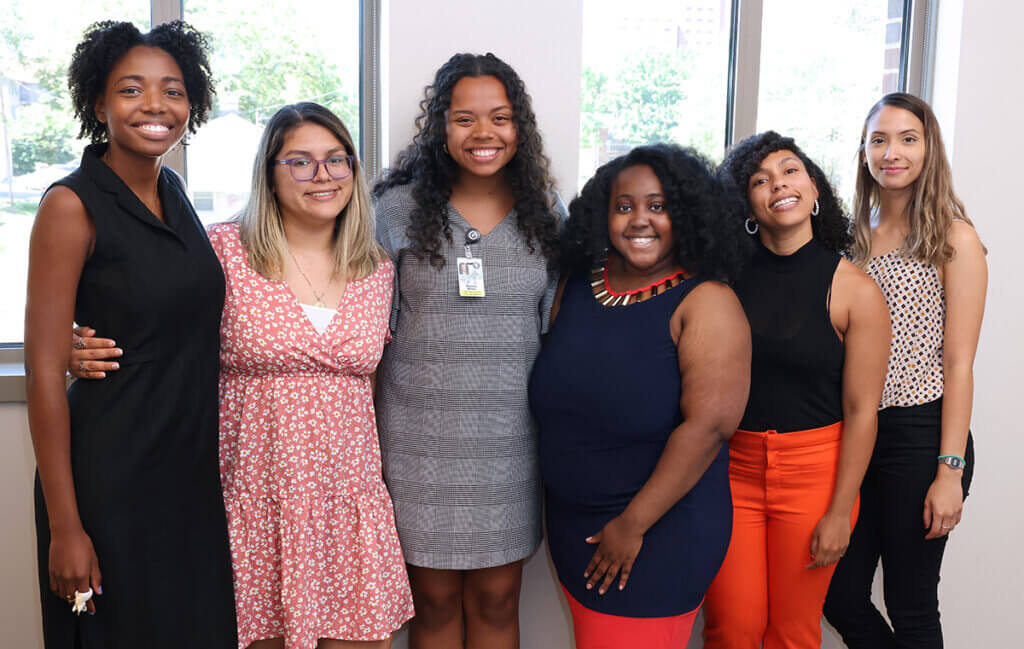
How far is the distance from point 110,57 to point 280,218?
1.58ft

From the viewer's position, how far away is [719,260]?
177cm

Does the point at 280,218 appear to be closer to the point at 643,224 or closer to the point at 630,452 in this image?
the point at 643,224

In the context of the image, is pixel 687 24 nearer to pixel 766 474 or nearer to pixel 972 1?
pixel 972 1

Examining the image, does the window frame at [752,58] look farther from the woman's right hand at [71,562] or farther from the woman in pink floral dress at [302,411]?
the woman's right hand at [71,562]

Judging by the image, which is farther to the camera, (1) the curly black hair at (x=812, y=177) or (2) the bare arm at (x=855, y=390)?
(1) the curly black hair at (x=812, y=177)

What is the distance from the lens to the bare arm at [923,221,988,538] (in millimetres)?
1960

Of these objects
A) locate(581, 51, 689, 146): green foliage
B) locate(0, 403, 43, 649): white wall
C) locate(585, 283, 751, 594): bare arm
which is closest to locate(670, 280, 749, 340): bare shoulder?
locate(585, 283, 751, 594): bare arm

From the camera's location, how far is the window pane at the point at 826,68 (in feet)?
9.29

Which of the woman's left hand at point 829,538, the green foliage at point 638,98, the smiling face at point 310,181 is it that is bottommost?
the woman's left hand at point 829,538

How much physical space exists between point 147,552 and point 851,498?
1.60 meters

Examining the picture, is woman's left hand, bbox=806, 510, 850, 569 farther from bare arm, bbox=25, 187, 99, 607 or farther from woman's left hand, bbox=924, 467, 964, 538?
bare arm, bbox=25, 187, 99, 607

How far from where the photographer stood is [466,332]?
1.91 meters

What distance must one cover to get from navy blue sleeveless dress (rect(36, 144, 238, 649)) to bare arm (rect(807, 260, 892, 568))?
4.73 feet

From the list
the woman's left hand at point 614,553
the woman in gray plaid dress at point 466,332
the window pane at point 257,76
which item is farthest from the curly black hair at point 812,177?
the window pane at point 257,76
